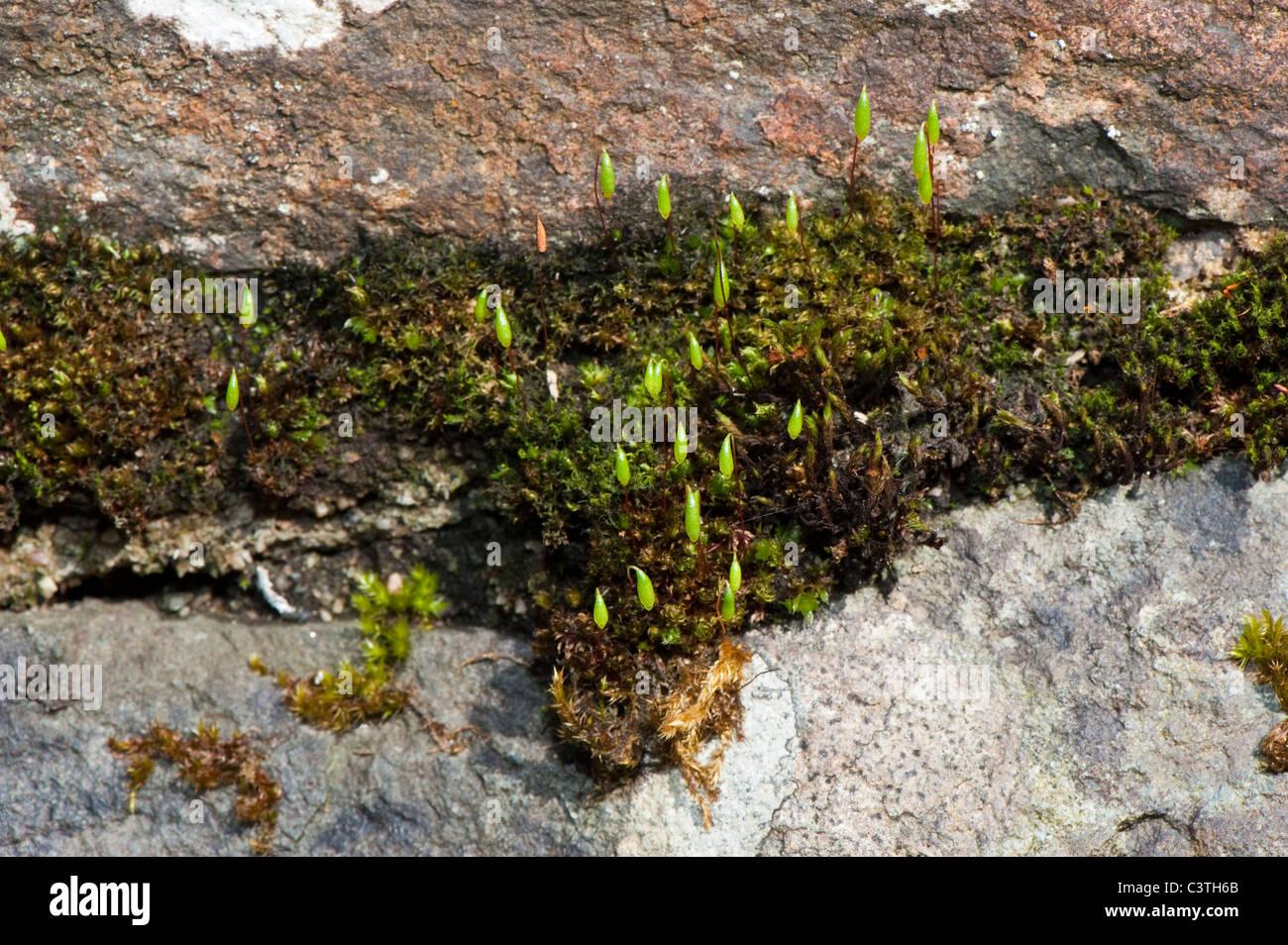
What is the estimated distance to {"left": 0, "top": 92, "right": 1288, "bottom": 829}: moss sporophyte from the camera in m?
5.34

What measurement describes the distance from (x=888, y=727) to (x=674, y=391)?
185cm

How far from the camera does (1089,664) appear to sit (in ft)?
17.2

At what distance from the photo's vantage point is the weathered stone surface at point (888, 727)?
5.00m

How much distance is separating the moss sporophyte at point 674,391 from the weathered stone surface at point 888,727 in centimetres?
20

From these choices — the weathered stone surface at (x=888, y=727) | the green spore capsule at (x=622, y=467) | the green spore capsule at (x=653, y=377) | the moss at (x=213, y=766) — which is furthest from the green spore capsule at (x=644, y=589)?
the moss at (x=213, y=766)

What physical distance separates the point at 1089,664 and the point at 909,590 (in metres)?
0.86

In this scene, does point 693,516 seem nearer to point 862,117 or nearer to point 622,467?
point 622,467

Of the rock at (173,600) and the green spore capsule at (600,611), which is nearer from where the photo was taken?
the green spore capsule at (600,611)

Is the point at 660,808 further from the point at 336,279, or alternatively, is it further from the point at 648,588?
the point at 336,279

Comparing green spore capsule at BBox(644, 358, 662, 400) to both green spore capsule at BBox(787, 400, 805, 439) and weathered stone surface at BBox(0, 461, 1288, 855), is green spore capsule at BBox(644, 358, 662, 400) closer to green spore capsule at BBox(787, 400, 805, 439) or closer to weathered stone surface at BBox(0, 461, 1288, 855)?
green spore capsule at BBox(787, 400, 805, 439)

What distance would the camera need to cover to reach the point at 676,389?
559 cm

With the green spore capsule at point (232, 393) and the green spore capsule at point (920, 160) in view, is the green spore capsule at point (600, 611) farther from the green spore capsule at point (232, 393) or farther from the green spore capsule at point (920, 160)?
the green spore capsule at point (920, 160)

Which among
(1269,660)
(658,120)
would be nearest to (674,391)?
(658,120)
